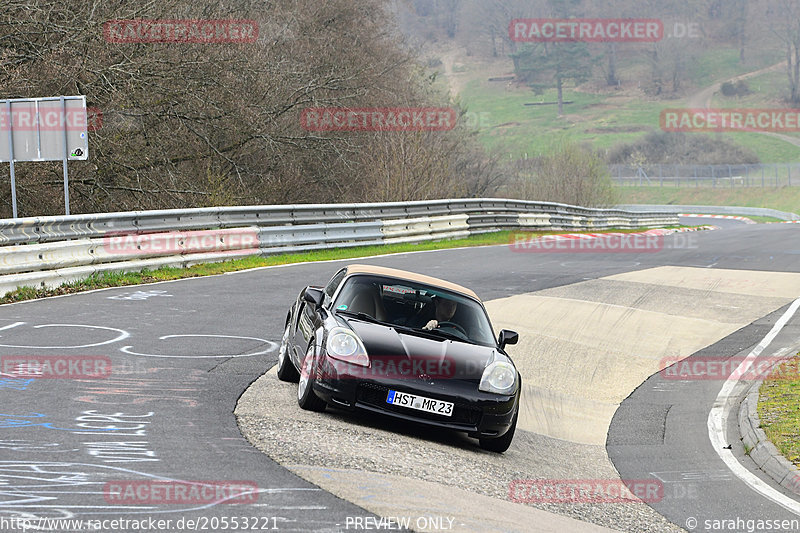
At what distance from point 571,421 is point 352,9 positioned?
29.8m

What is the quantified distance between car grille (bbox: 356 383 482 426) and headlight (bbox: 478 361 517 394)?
25 cm

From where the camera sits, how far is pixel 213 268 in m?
19.3

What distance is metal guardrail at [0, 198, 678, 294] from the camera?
1501 centimetres

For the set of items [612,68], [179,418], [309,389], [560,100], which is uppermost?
[612,68]

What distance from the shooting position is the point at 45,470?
611cm

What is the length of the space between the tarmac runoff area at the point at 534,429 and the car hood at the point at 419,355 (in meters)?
0.49

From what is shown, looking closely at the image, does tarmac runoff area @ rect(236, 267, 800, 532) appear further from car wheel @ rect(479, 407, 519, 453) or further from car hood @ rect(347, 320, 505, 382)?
car hood @ rect(347, 320, 505, 382)

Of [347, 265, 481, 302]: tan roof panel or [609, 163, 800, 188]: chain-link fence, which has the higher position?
[609, 163, 800, 188]: chain-link fence

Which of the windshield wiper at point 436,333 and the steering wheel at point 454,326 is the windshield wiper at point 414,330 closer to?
the windshield wiper at point 436,333

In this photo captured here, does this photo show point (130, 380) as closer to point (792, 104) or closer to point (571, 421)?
point (571, 421)

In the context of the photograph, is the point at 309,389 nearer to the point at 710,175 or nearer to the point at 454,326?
the point at 454,326

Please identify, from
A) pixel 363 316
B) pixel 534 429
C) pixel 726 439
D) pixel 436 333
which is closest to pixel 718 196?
pixel 726 439

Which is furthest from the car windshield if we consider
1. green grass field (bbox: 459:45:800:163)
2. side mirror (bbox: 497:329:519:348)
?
green grass field (bbox: 459:45:800:163)

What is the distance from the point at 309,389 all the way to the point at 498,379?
1615 millimetres
